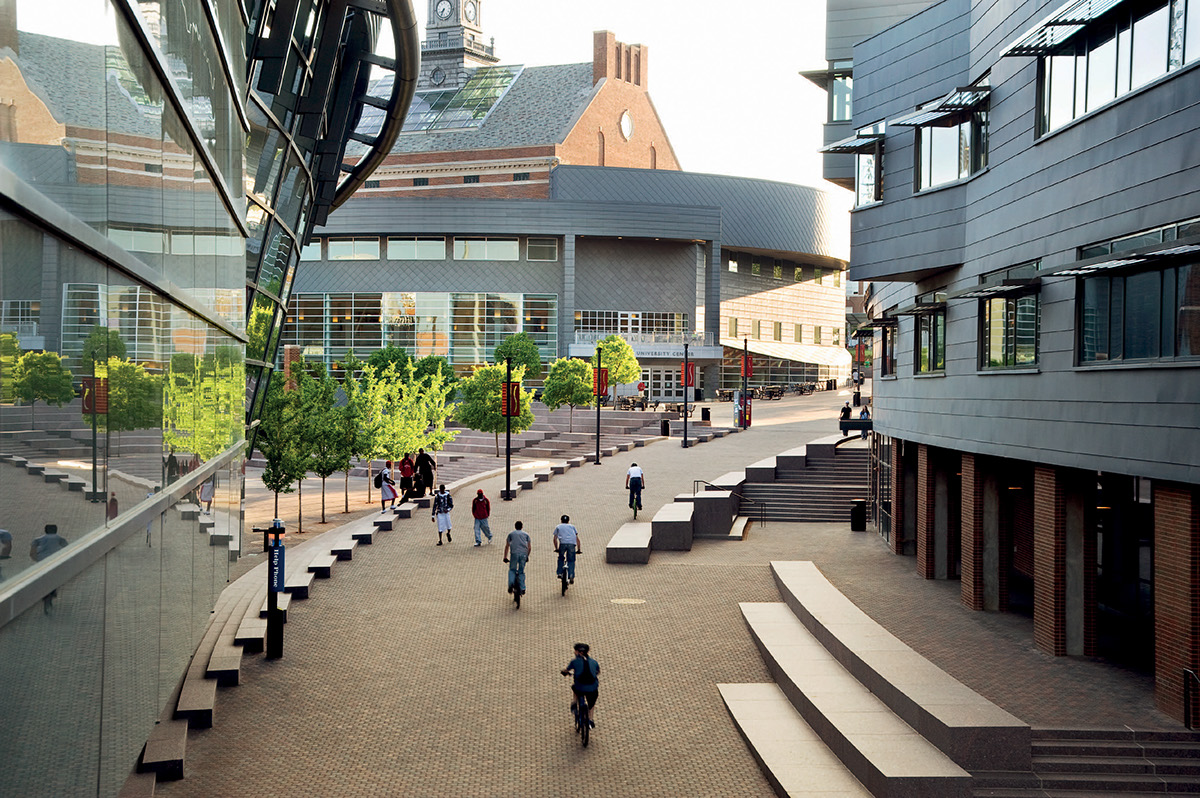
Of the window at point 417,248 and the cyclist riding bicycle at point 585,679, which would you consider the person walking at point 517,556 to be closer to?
the cyclist riding bicycle at point 585,679

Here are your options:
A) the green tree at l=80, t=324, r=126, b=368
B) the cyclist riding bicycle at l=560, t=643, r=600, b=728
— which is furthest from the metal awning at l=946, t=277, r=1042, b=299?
the green tree at l=80, t=324, r=126, b=368

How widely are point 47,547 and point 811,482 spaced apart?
36.1 meters

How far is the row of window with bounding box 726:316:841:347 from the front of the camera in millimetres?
108625

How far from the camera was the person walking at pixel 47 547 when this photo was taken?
15.7 feet

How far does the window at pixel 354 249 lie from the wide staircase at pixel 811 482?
6156 centimetres

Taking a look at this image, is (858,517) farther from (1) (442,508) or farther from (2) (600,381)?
(2) (600,381)

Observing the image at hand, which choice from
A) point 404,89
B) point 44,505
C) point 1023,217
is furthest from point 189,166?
point 404,89

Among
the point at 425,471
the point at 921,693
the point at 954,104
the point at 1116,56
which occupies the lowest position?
the point at 921,693

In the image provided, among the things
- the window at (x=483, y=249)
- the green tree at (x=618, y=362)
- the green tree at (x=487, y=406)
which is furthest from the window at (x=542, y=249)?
the green tree at (x=487, y=406)

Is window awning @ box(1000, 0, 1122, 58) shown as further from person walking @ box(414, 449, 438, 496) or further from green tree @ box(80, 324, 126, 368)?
person walking @ box(414, 449, 438, 496)

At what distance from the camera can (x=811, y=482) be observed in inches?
1558

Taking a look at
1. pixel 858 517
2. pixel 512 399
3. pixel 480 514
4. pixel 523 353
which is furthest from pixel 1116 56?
pixel 523 353

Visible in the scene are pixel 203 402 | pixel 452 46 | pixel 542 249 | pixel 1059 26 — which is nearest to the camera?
pixel 203 402

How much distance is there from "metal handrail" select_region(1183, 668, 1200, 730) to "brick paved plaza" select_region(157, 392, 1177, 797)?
0.43 m
